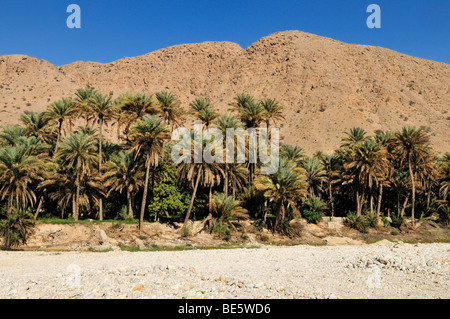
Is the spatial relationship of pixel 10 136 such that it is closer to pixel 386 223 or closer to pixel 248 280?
pixel 248 280

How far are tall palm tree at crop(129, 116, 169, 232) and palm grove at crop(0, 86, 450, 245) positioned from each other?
0.09m

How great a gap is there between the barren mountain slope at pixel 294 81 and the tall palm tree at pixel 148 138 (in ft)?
153

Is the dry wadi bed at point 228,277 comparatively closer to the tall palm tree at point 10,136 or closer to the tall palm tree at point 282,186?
the tall palm tree at point 282,186

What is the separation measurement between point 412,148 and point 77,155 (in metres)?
33.1

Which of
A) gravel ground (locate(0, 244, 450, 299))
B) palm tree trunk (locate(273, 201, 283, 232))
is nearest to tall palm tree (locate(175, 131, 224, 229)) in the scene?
palm tree trunk (locate(273, 201, 283, 232))

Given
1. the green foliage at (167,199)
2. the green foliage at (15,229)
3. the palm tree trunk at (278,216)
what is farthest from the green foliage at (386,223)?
the green foliage at (15,229)

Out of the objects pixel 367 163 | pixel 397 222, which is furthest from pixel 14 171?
pixel 397 222

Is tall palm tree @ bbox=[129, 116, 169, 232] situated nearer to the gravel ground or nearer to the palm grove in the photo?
the palm grove

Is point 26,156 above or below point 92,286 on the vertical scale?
above

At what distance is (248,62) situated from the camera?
104 meters

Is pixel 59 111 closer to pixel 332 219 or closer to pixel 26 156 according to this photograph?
pixel 26 156

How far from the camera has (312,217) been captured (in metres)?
32.2

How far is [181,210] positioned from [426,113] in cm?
7723
